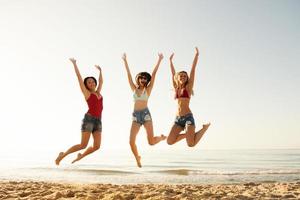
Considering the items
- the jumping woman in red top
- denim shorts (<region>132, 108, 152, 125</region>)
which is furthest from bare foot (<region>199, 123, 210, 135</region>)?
the jumping woman in red top

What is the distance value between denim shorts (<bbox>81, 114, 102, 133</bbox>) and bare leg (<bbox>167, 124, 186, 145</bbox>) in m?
1.80

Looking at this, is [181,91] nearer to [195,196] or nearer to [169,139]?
[169,139]

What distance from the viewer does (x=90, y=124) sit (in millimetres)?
8273

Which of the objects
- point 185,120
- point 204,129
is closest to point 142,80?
point 185,120

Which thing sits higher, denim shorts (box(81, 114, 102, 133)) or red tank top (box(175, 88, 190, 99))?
red tank top (box(175, 88, 190, 99))

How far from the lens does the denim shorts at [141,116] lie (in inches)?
338

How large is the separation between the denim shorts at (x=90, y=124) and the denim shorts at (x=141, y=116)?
911mm

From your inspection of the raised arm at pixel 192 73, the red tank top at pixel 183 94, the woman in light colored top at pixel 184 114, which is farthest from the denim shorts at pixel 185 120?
the raised arm at pixel 192 73

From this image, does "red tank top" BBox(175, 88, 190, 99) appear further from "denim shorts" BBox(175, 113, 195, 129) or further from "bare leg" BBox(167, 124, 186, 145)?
"bare leg" BBox(167, 124, 186, 145)

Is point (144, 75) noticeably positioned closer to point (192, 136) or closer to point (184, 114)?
point (184, 114)

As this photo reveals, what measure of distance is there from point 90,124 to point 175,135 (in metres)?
2.19

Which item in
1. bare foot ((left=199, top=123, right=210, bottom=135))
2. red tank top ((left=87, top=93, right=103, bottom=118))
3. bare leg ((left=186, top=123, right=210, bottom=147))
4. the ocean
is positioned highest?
red tank top ((left=87, top=93, right=103, bottom=118))

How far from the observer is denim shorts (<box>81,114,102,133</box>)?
8266mm

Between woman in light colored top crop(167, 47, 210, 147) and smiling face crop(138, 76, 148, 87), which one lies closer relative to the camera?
woman in light colored top crop(167, 47, 210, 147)
